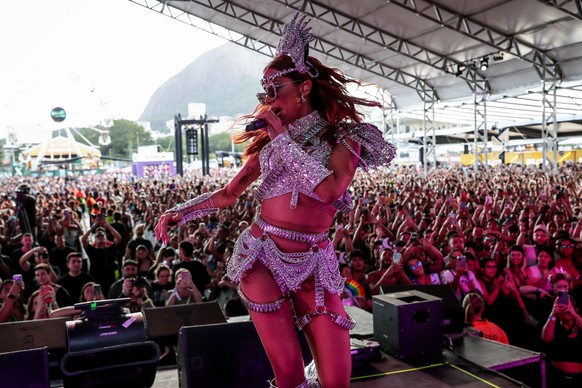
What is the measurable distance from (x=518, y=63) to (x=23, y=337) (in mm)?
19916

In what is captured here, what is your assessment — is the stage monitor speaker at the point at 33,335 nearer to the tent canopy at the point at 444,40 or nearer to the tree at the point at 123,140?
the tent canopy at the point at 444,40

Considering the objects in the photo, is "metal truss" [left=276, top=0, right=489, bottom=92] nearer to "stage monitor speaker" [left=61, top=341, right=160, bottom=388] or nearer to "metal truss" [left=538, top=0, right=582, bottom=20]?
"metal truss" [left=538, top=0, right=582, bottom=20]

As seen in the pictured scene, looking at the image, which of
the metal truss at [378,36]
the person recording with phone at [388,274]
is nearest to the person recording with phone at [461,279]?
the person recording with phone at [388,274]

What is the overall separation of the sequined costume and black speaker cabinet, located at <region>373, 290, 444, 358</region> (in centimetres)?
166

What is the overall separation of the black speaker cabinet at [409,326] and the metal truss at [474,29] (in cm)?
1327

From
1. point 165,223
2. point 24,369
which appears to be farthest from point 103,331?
point 165,223

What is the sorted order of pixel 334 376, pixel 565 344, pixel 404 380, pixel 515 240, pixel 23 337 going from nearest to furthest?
pixel 334 376
pixel 404 380
pixel 23 337
pixel 565 344
pixel 515 240

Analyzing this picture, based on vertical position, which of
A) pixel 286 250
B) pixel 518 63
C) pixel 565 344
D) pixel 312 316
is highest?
pixel 518 63

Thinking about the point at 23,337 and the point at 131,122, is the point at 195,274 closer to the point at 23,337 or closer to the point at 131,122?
the point at 23,337

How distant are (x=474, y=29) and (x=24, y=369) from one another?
1740 centimetres

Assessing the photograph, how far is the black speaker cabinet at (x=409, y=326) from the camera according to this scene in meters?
3.67

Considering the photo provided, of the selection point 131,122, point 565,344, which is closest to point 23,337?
point 565,344

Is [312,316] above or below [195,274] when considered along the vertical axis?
above

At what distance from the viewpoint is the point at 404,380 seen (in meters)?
3.30
